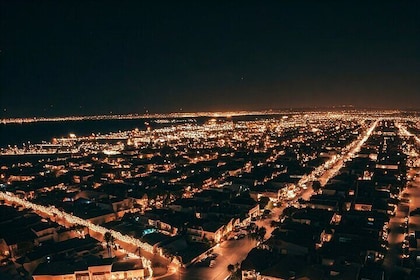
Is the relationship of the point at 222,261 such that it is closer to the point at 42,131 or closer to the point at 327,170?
the point at 327,170

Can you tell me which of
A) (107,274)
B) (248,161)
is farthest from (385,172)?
(107,274)

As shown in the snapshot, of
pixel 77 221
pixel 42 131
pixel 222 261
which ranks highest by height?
pixel 42 131

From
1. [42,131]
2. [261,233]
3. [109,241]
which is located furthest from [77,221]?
[42,131]

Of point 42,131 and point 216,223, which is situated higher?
point 42,131

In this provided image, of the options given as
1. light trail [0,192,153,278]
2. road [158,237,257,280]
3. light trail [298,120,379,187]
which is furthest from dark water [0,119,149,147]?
road [158,237,257,280]

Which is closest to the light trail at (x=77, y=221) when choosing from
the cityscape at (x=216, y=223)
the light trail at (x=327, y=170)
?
the cityscape at (x=216, y=223)

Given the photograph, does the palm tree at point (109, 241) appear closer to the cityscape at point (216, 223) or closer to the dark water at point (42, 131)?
the cityscape at point (216, 223)

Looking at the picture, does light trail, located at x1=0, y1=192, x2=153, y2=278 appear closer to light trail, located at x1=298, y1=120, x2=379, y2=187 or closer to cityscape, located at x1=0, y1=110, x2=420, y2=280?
cityscape, located at x1=0, y1=110, x2=420, y2=280

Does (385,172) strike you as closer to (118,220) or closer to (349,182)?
(349,182)

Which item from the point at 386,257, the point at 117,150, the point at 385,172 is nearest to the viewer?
the point at 386,257
